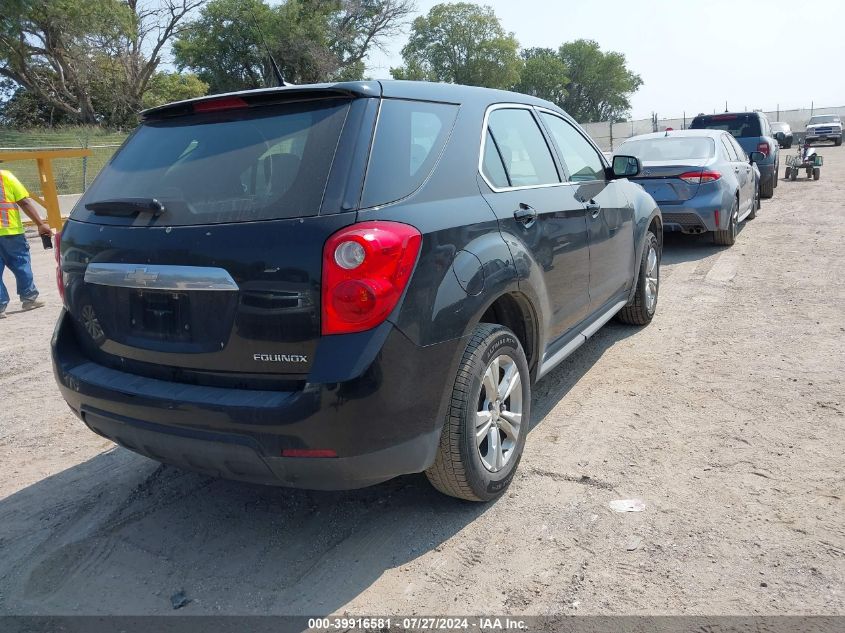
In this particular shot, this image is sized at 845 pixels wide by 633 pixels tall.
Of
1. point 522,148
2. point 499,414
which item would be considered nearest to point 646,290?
point 522,148

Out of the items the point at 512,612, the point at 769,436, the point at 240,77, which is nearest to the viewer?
the point at 512,612

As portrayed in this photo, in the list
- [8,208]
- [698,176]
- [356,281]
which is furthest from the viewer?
[698,176]

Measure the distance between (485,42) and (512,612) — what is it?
83553 mm

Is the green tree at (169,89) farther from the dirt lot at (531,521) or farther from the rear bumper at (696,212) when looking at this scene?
the dirt lot at (531,521)

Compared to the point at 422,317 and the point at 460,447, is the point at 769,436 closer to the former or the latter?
Result: the point at 460,447

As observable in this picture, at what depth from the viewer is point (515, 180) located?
3.51 m

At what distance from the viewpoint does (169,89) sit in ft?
168

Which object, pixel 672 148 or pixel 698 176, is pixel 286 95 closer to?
pixel 698 176

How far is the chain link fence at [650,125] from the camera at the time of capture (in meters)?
44.1

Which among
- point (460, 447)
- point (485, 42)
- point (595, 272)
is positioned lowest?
point (460, 447)

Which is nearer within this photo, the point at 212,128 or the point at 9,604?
the point at 9,604

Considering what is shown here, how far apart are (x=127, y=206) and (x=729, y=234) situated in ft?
27.5

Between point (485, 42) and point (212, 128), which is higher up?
point (485, 42)

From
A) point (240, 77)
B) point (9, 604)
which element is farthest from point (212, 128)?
point (240, 77)
